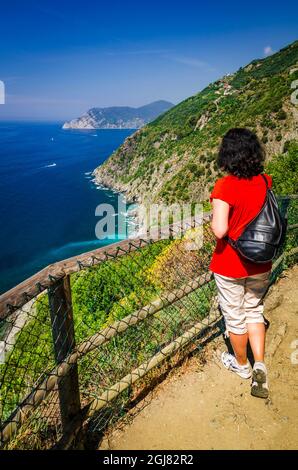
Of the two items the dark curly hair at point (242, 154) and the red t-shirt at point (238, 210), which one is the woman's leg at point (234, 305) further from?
the dark curly hair at point (242, 154)

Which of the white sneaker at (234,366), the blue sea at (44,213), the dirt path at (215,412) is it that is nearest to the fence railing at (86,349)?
the dirt path at (215,412)

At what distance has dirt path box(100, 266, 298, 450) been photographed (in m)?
2.90

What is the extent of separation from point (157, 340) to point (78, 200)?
289ft

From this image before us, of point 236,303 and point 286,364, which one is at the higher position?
point 236,303

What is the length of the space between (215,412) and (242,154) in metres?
2.49

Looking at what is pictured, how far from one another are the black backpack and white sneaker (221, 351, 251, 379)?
1448 mm

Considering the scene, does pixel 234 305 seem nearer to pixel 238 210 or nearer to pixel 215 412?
pixel 238 210

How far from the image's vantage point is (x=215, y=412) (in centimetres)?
321

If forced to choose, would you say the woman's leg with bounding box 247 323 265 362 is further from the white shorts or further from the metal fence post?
the metal fence post

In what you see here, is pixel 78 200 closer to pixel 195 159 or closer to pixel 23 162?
pixel 195 159

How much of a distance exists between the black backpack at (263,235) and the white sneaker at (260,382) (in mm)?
1173

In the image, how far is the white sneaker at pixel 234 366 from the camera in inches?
140

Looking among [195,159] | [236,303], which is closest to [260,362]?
[236,303]

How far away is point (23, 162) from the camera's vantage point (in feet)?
504
